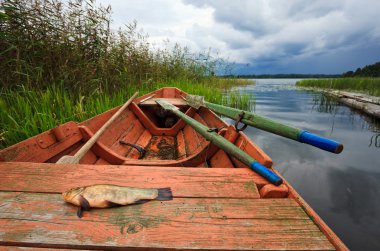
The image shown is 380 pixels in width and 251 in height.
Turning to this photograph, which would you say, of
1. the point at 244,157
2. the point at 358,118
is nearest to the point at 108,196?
the point at 244,157

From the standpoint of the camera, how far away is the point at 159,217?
3.36 ft

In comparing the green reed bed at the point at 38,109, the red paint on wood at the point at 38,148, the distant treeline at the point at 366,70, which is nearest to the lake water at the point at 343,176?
the red paint on wood at the point at 38,148

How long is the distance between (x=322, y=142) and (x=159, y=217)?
912 mm

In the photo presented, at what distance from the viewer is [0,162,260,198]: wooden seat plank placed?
123 centimetres

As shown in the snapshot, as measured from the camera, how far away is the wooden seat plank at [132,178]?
1.23 meters

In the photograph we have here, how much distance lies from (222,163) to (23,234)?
62.9 inches

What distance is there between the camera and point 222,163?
2137 millimetres

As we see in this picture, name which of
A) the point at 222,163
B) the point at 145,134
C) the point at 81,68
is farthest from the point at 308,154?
the point at 81,68

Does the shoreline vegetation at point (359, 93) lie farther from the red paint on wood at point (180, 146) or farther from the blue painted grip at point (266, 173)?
the blue painted grip at point (266, 173)

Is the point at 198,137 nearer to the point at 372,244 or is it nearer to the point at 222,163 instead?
the point at 222,163

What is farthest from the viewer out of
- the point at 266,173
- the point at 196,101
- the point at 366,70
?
the point at 366,70

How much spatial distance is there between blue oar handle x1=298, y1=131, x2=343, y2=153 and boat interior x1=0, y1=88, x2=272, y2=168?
0.96ft

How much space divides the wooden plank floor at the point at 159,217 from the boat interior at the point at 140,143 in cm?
35

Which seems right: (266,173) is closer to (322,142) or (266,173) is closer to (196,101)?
(322,142)
